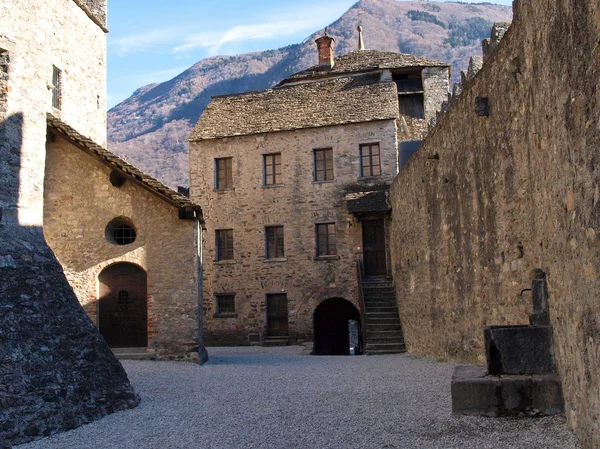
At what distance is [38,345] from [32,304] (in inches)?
25.9

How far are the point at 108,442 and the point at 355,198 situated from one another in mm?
15972

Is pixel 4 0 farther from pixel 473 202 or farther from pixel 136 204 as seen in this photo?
pixel 473 202

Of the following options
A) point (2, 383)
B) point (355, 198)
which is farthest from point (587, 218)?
point (355, 198)

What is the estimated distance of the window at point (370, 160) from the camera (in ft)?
70.5

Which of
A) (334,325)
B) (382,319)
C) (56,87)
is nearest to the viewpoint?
(56,87)

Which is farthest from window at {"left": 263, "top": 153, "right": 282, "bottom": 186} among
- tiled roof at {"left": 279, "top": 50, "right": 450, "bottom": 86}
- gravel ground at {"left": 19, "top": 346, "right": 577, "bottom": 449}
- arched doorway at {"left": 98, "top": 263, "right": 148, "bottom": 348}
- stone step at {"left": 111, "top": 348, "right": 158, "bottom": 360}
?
gravel ground at {"left": 19, "top": 346, "right": 577, "bottom": 449}

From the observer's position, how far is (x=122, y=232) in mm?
13844

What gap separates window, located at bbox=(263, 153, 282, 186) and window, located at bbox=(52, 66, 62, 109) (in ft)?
31.6

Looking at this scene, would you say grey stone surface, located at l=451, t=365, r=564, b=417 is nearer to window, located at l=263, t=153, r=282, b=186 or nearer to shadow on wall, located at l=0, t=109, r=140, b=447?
shadow on wall, located at l=0, t=109, r=140, b=447

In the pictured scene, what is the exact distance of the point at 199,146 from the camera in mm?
22969

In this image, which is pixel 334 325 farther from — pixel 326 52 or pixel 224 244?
pixel 326 52

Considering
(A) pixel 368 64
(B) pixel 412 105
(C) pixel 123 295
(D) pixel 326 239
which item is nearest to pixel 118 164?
(C) pixel 123 295

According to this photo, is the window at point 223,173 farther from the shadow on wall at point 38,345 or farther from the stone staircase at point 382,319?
the shadow on wall at point 38,345

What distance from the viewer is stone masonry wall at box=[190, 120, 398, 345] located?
21203 mm
